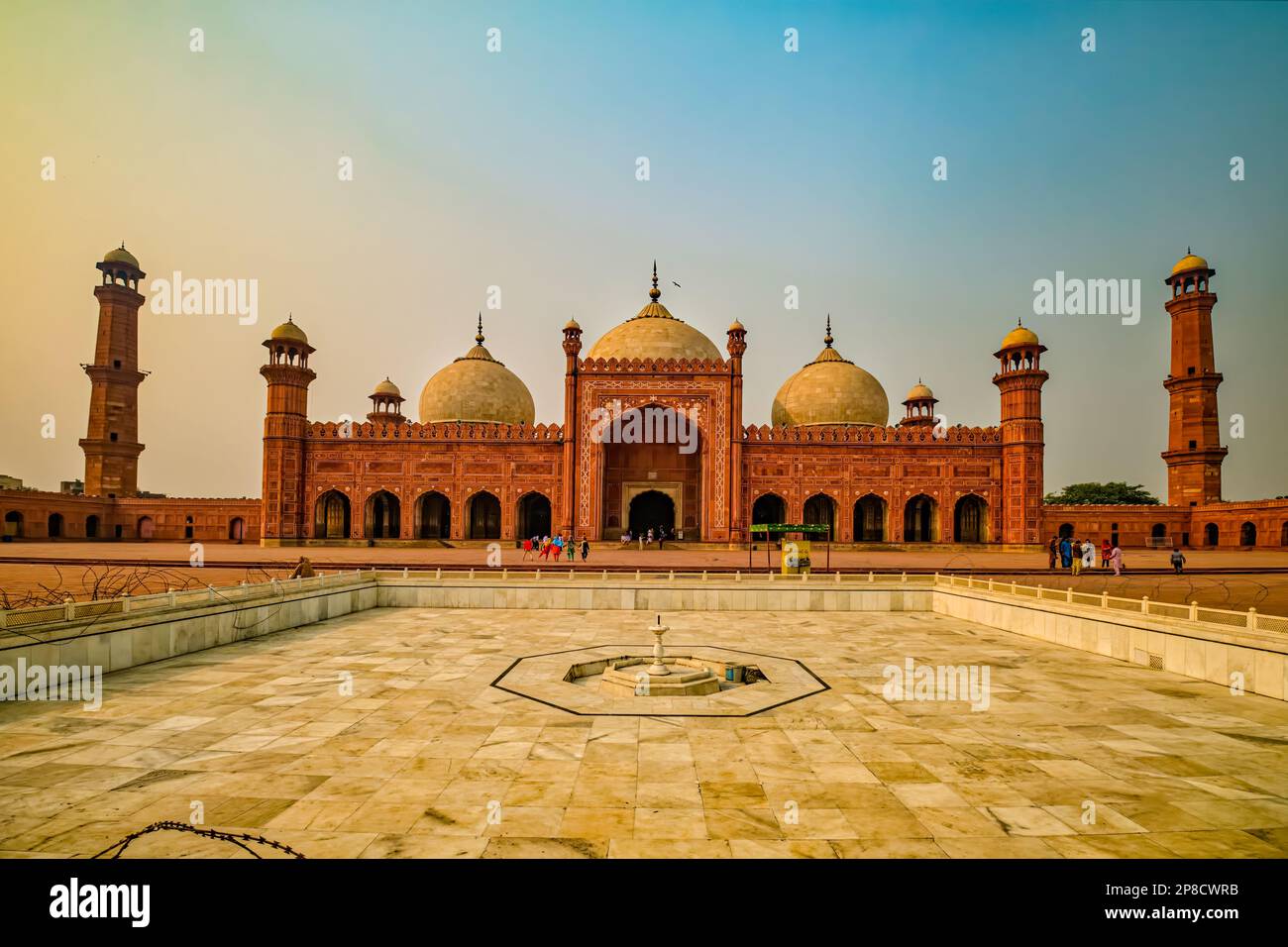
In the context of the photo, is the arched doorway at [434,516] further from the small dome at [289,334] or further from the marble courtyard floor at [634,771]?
the marble courtyard floor at [634,771]

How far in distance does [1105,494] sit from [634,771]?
2546 inches

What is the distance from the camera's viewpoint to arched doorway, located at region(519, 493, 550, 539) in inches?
1437

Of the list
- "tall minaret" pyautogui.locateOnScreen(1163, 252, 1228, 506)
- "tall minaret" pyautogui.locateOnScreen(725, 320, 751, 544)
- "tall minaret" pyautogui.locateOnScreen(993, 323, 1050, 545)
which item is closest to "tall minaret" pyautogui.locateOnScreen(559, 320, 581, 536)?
"tall minaret" pyautogui.locateOnScreen(725, 320, 751, 544)

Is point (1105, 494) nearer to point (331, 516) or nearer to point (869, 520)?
point (869, 520)

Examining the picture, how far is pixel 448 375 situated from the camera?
4094 cm

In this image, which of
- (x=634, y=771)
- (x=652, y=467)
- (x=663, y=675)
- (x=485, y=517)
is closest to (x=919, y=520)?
(x=652, y=467)

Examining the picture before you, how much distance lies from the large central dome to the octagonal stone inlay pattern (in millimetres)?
27059

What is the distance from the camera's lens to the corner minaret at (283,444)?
109ft

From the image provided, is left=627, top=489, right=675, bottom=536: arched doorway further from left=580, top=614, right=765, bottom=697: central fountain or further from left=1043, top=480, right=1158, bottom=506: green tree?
left=1043, top=480, right=1158, bottom=506: green tree

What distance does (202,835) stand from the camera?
164 inches

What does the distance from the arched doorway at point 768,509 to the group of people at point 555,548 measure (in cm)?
1035
